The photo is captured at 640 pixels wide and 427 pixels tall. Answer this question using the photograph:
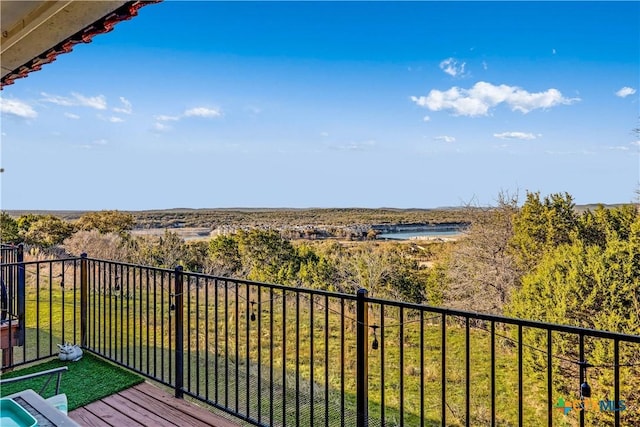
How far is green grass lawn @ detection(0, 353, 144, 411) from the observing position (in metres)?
2.62

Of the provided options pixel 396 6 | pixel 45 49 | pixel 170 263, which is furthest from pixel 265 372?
pixel 396 6

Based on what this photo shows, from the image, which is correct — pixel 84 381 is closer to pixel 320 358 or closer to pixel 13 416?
pixel 13 416

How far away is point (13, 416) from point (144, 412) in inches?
58.5

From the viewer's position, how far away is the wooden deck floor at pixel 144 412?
2.29 metres

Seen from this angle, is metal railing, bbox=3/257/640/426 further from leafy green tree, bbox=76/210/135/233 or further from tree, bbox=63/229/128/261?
leafy green tree, bbox=76/210/135/233

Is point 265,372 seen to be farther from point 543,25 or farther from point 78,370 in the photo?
point 543,25

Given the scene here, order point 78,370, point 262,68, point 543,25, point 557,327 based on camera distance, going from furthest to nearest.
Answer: point 262,68
point 543,25
point 78,370
point 557,327

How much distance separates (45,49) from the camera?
87.1 inches

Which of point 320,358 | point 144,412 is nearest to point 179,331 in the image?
point 144,412

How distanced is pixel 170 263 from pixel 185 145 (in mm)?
3597

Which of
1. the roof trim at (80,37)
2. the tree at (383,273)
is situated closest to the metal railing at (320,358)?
the tree at (383,273)

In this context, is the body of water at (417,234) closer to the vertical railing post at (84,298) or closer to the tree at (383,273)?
the tree at (383,273)

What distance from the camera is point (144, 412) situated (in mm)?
2420

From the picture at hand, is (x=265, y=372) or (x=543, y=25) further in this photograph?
(x=543, y=25)
